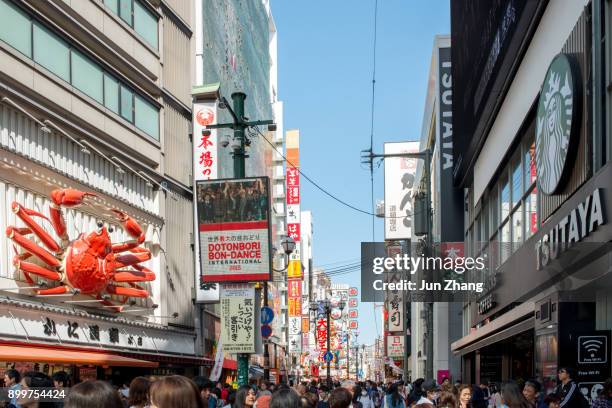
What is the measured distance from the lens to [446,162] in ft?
120

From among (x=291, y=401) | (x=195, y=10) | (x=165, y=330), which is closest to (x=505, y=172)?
(x=165, y=330)

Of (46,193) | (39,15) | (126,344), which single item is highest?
(39,15)

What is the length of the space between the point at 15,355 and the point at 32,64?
803cm

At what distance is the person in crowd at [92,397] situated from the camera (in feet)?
13.7

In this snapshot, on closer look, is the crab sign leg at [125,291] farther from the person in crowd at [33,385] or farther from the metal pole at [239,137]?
the person in crowd at [33,385]

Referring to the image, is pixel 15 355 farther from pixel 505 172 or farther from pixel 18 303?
pixel 505 172

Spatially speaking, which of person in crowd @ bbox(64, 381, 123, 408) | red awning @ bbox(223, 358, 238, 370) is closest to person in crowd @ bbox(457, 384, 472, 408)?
person in crowd @ bbox(64, 381, 123, 408)

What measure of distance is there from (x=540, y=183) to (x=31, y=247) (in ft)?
42.4

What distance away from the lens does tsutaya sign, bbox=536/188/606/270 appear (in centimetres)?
1058

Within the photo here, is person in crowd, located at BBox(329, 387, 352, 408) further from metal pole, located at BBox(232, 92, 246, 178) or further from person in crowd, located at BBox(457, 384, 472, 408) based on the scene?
metal pole, located at BBox(232, 92, 246, 178)

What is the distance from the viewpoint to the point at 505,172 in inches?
880

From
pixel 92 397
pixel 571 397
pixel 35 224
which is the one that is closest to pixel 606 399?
pixel 571 397

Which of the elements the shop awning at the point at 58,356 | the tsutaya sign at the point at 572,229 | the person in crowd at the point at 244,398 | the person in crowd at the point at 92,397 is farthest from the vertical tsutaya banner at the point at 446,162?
the person in crowd at the point at 92,397

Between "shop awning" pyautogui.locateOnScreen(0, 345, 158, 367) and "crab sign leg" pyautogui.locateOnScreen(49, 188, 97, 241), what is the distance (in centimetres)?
330
